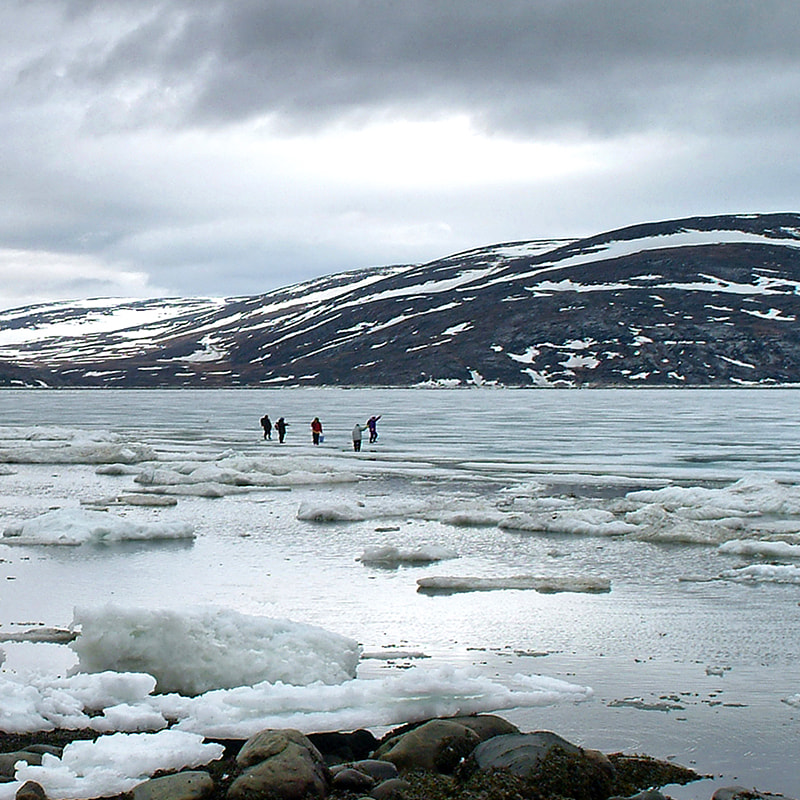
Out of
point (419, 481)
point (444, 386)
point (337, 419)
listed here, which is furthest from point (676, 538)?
point (444, 386)

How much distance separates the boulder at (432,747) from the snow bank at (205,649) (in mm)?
2045

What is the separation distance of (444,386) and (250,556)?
15452cm

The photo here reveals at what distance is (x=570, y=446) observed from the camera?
43.2 metres

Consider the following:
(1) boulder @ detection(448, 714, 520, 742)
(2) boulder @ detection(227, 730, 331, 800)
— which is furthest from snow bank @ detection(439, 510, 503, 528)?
(2) boulder @ detection(227, 730, 331, 800)

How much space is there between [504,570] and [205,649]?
22.4 feet

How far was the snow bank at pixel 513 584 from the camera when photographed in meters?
14.5

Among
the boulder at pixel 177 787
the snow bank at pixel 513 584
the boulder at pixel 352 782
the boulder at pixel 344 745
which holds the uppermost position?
the boulder at pixel 177 787

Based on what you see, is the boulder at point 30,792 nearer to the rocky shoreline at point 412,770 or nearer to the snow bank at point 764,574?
the rocky shoreline at point 412,770

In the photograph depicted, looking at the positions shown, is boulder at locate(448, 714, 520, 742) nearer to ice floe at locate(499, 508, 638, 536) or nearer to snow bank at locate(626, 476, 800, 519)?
Answer: ice floe at locate(499, 508, 638, 536)

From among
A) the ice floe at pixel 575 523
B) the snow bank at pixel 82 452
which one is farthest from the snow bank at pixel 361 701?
the snow bank at pixel 82 452

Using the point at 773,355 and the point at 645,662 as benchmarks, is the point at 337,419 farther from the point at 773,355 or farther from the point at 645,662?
the point at 773,355

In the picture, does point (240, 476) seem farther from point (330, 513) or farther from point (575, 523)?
point (575, 523)

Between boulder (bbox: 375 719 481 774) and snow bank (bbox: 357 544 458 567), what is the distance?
8631 mm

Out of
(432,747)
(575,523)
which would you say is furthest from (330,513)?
(432,747)
